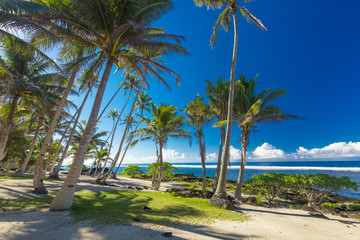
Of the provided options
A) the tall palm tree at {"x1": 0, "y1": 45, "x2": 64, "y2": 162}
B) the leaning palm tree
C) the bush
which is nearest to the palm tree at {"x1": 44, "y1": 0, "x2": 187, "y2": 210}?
the leaning palm tree

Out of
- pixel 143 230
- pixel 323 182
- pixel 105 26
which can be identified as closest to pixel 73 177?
pixel 143 230

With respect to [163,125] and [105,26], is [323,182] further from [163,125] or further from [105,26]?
[105,26]

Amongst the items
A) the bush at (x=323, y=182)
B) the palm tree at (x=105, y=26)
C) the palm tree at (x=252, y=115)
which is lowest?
the bush at (x=323, y=182)

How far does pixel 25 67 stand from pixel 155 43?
33.4 ft

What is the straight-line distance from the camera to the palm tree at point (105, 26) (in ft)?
19.8

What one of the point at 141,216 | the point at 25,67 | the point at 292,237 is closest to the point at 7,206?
the point at 141,216

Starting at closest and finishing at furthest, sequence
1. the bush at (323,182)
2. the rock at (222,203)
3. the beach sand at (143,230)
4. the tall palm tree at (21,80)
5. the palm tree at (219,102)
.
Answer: the beach sand at (143,230), the rock at (222,203), the bush at (323,182), the tall palm tree at (21,80), the palm tree at (219,102)

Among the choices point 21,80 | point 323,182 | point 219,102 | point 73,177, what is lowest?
point 323,182

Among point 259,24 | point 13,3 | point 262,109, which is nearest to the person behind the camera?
point 13,3

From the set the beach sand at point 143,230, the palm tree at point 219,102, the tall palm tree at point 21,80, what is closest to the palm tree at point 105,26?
the beach sand at point 143,230

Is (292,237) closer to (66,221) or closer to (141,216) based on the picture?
(141,216)

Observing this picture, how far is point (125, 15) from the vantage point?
22.7ft

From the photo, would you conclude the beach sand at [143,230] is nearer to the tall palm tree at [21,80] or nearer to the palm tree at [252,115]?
the palm tree at [252,115]

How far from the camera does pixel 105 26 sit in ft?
21.4
